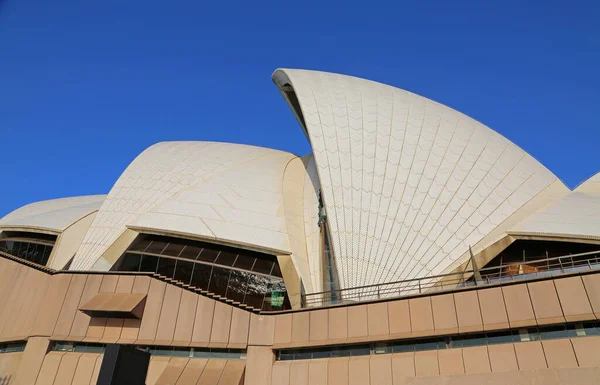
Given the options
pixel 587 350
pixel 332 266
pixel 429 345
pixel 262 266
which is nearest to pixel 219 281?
pixel 262 266

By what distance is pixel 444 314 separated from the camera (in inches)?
557

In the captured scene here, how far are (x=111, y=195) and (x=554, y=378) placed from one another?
2270 centimetres

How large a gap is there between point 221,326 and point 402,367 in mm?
7399

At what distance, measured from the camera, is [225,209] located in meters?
22.5

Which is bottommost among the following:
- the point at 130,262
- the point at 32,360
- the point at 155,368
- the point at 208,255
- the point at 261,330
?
the point at 155,368

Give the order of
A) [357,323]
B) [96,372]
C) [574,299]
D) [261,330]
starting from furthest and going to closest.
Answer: [261,330]
[96,372]
[357,323]
[574,299]

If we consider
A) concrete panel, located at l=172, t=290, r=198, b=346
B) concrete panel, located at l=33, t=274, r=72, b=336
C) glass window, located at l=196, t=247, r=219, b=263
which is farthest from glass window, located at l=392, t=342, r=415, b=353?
concrete panel, located at l=33, t=274, r=72, b=336

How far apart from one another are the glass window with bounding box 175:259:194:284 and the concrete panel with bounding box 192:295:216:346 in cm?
278

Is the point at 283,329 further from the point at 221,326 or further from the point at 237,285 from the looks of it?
the point at 237,285

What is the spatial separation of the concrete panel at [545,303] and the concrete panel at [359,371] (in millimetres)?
5834

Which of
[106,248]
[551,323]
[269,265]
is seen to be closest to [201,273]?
[269,265]

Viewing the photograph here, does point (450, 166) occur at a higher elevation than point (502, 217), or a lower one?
higher

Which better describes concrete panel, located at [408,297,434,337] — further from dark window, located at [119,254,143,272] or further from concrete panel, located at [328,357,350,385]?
dark window, located at [119,254,143,272]

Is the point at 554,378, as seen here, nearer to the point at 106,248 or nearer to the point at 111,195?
the point at 106,248
